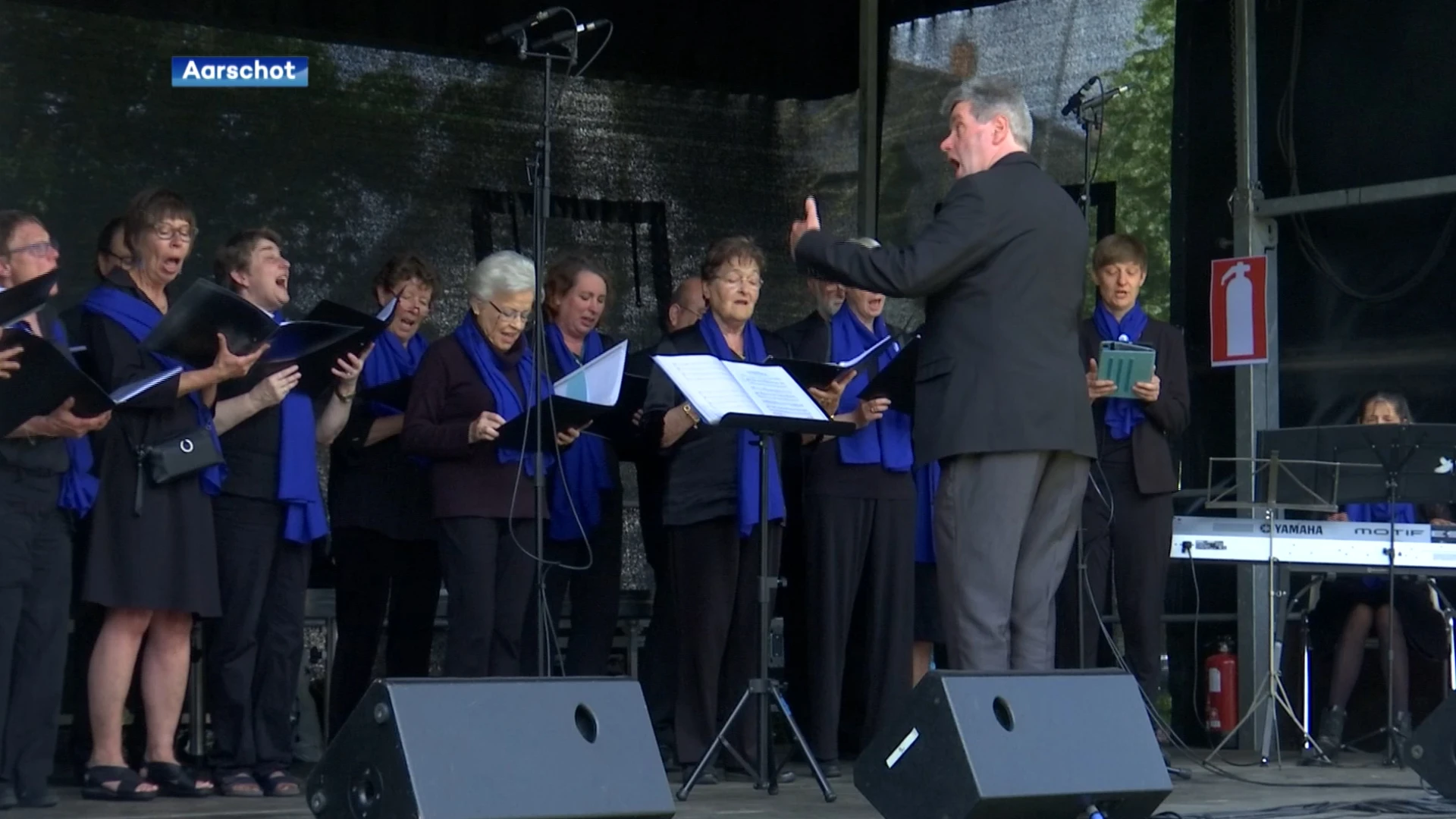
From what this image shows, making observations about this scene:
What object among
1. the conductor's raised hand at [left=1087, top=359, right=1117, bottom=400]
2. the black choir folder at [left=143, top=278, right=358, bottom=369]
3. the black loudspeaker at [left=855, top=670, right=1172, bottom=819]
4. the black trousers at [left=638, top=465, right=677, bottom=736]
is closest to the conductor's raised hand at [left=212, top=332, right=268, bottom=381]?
the black choir folder at [left=143, top=278, right=358, bottom=369]

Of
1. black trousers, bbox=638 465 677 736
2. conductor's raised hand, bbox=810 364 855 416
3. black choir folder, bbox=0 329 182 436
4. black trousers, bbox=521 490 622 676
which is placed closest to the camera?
black choir folder, bbox=0 329 182 436

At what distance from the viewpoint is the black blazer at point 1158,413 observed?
6.14m

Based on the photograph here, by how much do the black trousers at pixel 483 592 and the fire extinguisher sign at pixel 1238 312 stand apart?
3329 mm

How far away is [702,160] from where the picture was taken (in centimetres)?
808

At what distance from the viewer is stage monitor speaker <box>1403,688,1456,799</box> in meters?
4.98

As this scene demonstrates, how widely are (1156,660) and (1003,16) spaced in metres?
3.10

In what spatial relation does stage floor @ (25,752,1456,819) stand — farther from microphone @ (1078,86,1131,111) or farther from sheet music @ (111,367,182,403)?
microphone @ (1078,86,1131,111)

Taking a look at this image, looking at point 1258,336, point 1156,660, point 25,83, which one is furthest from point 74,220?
point 1258,336

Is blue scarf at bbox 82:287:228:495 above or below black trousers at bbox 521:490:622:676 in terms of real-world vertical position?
above

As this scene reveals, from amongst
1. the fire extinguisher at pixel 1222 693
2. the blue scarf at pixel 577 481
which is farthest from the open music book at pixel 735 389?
the fire extinguisher at pixel 1222 693

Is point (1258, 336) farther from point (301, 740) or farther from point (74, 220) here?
point (74, 220)

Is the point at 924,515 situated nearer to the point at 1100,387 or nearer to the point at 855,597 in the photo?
the point at 855,597

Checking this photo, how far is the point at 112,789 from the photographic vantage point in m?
4.96

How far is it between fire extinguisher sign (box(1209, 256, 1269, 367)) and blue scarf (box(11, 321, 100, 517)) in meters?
4.51
